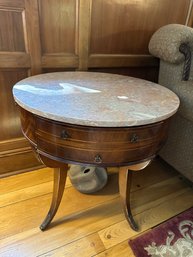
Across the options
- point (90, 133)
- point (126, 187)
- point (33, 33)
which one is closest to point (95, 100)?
point (90, 133)

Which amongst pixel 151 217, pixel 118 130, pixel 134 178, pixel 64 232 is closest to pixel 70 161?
pixel 118 130

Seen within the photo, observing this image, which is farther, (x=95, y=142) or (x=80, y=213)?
(x=80, y=213)

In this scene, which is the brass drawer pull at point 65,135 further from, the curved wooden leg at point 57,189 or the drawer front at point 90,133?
the curved wooden leg at point 57,189

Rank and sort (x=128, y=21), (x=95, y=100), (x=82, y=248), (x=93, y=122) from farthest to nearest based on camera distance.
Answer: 1. (x=128, y=21)
2. (x=82, y=248)
3. (x=95, y=100)
4. (x=93, y=122)

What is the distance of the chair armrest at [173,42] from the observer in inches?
45.2

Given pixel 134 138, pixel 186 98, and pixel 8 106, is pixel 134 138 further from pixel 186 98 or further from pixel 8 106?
pixel 8 106

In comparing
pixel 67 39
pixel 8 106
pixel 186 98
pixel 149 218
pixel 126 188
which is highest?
pixel 67 39

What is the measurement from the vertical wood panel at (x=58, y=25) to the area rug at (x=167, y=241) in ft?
3.69

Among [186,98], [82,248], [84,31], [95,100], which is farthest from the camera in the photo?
[84,31]

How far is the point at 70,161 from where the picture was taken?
793 mm

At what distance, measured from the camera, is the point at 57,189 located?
3.33 feet

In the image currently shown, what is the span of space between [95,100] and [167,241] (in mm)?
804

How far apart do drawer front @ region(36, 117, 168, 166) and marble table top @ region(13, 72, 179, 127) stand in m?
0.04

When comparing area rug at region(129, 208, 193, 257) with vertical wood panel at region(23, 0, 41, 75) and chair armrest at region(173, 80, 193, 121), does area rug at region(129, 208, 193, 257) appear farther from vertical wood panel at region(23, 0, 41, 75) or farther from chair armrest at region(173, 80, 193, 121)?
vertical wood panel at region(23, 0, 41, 75)
